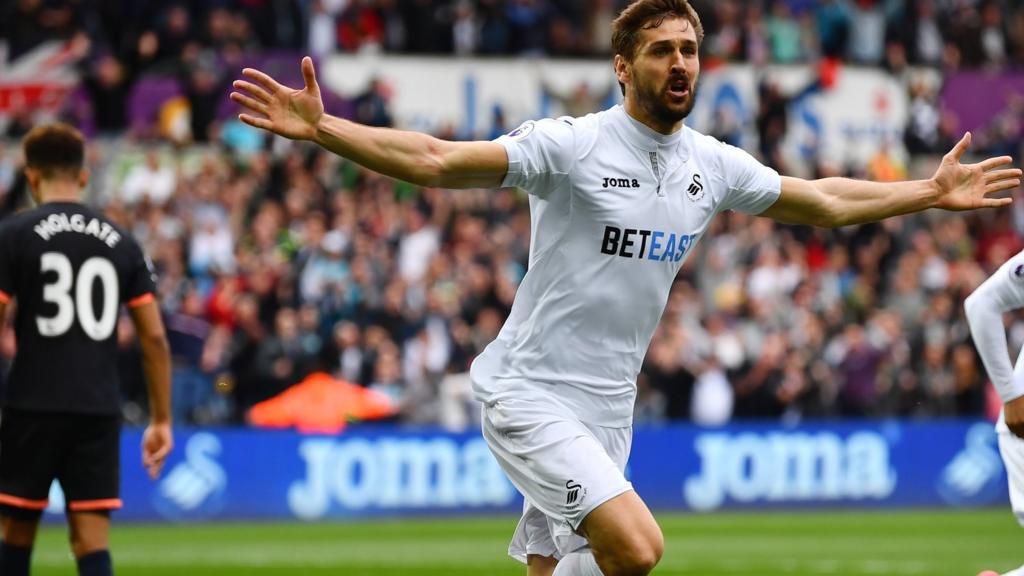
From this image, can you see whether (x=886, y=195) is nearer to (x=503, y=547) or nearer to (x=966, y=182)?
(x=966, y=182)

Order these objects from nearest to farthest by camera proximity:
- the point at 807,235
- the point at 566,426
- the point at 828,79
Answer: the point at 566,426
the point at 807,235
the point at 828,79

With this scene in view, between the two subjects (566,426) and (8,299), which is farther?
(8,299)

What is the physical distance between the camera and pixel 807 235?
2441cm

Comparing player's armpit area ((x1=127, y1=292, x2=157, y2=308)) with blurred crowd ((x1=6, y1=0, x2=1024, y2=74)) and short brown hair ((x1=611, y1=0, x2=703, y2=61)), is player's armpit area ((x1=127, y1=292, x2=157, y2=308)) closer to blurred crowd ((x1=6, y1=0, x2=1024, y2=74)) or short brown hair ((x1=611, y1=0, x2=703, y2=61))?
short brown hair ((x1=611, y1=0, x2=703, y2=61))

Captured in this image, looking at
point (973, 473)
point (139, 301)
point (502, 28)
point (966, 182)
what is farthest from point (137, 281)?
point (502, 28)

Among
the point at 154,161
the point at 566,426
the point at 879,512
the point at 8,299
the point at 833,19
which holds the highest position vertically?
the point at 833,19

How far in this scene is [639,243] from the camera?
7.40m

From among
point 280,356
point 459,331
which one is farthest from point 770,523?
point 280,356

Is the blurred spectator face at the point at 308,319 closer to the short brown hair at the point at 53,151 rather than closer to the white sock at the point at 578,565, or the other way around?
the short brown hair at the point at 53,151

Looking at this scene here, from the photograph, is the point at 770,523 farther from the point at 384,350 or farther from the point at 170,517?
the point at 170,517

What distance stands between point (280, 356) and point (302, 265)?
49.8 inches

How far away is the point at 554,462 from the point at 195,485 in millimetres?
11667

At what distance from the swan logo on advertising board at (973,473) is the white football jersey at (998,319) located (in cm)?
1389

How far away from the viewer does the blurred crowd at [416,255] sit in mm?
19422
